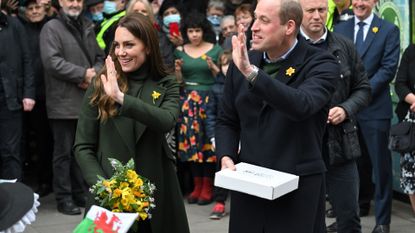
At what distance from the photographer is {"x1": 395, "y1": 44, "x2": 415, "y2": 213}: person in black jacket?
7.48m

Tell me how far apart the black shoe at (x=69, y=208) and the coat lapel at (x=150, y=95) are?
3747 millimetres

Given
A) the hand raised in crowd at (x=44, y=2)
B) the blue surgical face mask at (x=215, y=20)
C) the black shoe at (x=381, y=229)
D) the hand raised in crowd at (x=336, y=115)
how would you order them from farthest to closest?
the blue surgical face mask at (x=215, y=20) < the hand raised in crowd at (x=44, y=2) < the black shoe at (x=381, y=229) < the hand raised in crowd at (x=336, y=115)

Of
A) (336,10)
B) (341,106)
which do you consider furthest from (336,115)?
(336,10)

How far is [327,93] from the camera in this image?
186 inches

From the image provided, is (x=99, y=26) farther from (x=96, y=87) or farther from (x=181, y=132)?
(x=96, y=87)

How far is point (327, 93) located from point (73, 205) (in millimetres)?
4703

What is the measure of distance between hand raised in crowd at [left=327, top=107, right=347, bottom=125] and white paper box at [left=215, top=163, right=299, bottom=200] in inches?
64.4

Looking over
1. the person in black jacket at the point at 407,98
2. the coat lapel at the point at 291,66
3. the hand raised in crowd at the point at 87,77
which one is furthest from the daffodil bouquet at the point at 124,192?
the hand raised in crowd at the point at 87,77

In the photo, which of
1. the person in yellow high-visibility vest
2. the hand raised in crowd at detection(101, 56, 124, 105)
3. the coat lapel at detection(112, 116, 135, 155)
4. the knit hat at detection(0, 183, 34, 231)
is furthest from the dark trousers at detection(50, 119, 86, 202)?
the knit hat at detection(0, 183, 34, 231)

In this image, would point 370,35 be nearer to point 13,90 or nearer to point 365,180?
point 365,180

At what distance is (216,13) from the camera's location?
9.83 metres

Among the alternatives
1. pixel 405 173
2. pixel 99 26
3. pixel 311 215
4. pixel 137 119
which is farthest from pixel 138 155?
pixel 99 26

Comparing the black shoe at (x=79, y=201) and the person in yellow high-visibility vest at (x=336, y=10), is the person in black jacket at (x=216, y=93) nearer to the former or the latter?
the person in yellow high-visibility vest at (x=336, y=10)

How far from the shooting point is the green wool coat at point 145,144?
5129 mm
